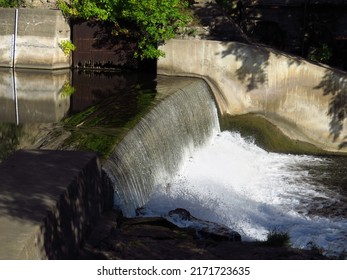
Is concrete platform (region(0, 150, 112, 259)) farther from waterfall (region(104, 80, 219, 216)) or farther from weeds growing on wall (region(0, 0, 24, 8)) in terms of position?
weeds growing on wall (region(0, 0, 24, 8))

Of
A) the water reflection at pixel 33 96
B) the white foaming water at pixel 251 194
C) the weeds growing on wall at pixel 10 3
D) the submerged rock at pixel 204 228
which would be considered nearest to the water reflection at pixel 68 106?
the water reflection at pixel 33 96

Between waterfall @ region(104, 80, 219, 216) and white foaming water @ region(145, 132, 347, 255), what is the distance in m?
0.29

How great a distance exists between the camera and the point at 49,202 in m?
5.79

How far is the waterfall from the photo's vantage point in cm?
918

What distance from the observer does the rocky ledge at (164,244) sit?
22.1 ft

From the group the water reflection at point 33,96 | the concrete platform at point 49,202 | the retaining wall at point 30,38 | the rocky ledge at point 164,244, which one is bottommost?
the rocky ledge at point 164,244

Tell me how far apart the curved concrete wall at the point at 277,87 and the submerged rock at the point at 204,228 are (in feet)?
25.1

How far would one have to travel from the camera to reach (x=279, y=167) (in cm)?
1457

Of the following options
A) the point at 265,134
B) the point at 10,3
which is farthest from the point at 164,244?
the point at 10,3

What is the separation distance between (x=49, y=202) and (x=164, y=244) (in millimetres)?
2019

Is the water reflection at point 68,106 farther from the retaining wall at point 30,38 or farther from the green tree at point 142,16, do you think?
the green tree at point 142,16

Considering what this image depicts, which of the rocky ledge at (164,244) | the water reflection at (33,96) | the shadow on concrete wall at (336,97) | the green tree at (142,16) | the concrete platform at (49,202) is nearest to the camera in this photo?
the concrete platform at (49,202)

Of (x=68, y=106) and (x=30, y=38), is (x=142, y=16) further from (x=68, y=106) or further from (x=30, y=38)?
(x=30, y=38)

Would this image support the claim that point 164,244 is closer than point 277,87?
Yes
